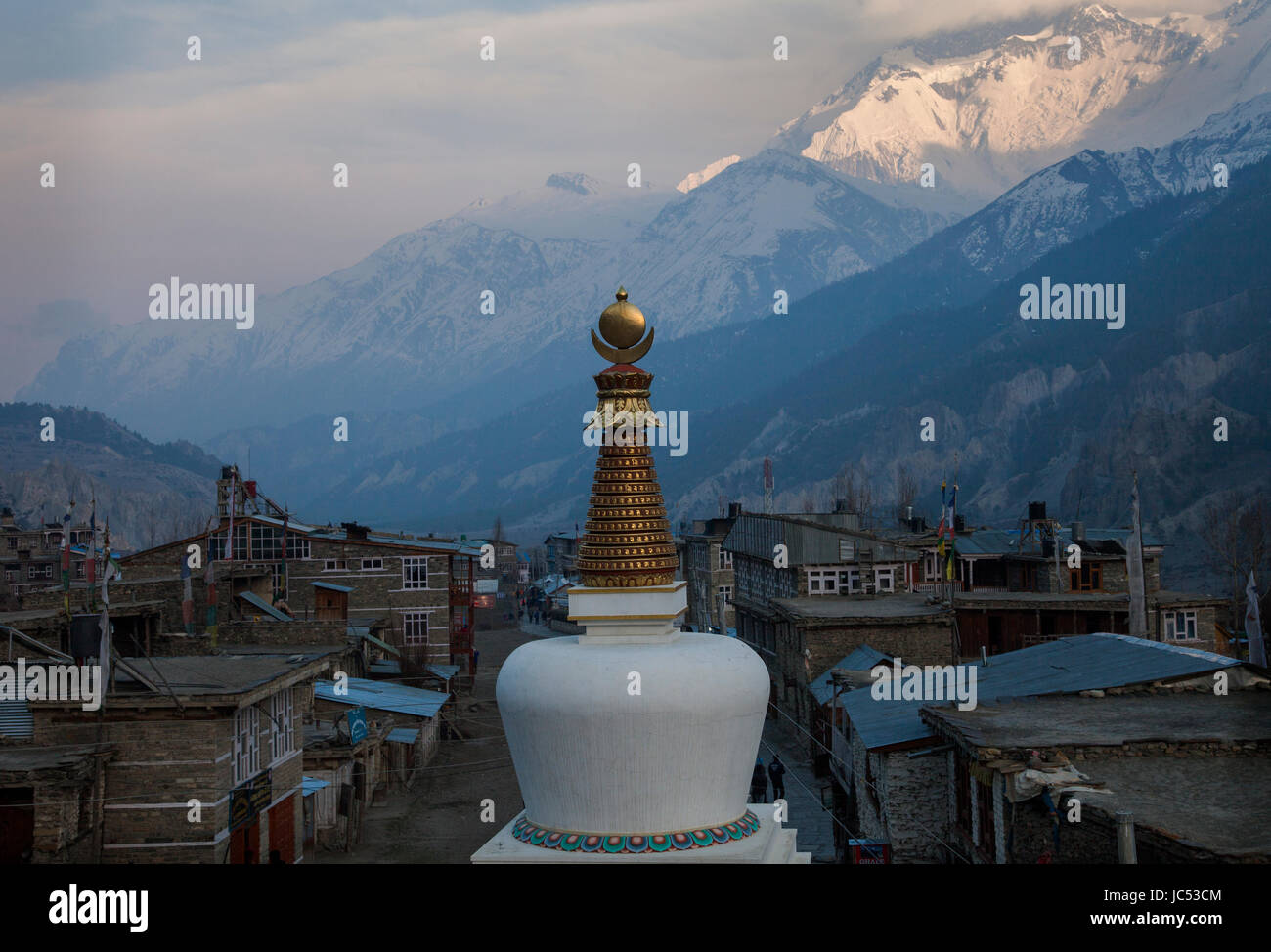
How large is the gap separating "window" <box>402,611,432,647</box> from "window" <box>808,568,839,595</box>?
15788 mm

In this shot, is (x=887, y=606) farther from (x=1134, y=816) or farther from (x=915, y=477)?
(x=915, y=477)

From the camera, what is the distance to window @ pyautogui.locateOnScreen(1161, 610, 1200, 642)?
148 feet

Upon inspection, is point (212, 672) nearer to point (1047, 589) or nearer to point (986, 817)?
point (986, 817)

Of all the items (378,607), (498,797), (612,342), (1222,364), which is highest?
(1222,364)

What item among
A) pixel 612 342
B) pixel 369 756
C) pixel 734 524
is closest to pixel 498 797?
pixel 369 756

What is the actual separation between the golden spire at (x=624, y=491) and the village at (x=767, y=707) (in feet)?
1.14

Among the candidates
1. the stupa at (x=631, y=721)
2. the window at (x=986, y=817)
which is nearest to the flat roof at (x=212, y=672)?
the stupa at (x=631, y=721)

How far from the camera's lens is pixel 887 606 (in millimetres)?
45219

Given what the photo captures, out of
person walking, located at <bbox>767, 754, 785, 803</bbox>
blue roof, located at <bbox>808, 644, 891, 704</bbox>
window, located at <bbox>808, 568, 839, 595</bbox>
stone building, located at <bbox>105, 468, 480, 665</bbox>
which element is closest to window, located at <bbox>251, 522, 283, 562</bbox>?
stone building, located at <bbox>105, 468, 480, 665</bbox>

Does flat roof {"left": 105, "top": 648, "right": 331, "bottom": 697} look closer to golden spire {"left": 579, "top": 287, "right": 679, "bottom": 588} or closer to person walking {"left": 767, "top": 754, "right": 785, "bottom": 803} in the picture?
golden spire {"left": 579, "top": 287, "right": 679, "bottom": 588}

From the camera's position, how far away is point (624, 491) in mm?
15555

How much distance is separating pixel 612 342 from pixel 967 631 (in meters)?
29.3

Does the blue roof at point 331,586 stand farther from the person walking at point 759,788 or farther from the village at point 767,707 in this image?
the person walking at point 759,788
